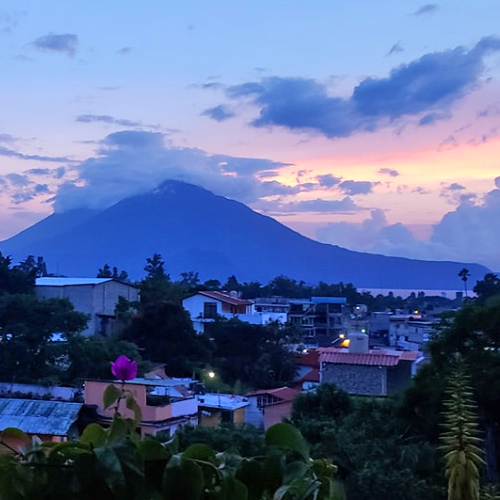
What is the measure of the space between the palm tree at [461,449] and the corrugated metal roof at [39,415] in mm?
7195

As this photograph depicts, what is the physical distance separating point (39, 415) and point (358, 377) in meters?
6.27

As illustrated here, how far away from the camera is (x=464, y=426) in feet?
2.88

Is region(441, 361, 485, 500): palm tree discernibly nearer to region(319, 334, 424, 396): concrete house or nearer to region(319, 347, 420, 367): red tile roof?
region(319, 334, 424, 396): concrete house

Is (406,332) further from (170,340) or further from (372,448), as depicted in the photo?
(372,448)

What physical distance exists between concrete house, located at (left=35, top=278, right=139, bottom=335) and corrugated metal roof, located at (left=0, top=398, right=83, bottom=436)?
12.3m

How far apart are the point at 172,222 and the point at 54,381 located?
125 m

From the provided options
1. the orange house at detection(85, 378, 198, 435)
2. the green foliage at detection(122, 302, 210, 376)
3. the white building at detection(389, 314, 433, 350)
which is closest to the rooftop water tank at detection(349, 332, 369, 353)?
the orange house at detection(85, 378, 198, 435)

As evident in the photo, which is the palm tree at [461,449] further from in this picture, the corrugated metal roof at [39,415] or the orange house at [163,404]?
the corrugated metal roof at [39,415]

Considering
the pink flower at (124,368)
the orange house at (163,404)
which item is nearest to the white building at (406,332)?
the orange house at (163,404)

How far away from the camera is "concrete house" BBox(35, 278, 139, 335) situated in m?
21.2

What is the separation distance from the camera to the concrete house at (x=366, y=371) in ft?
40.0

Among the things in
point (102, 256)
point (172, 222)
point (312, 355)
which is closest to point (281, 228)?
point (172, 222)

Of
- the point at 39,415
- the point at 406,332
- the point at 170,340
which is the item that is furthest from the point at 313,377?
the point at 406,332

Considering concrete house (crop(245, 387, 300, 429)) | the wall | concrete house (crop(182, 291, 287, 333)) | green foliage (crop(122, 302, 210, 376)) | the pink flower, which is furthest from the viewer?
concrete house (crop(182, 291, 287, 333))
